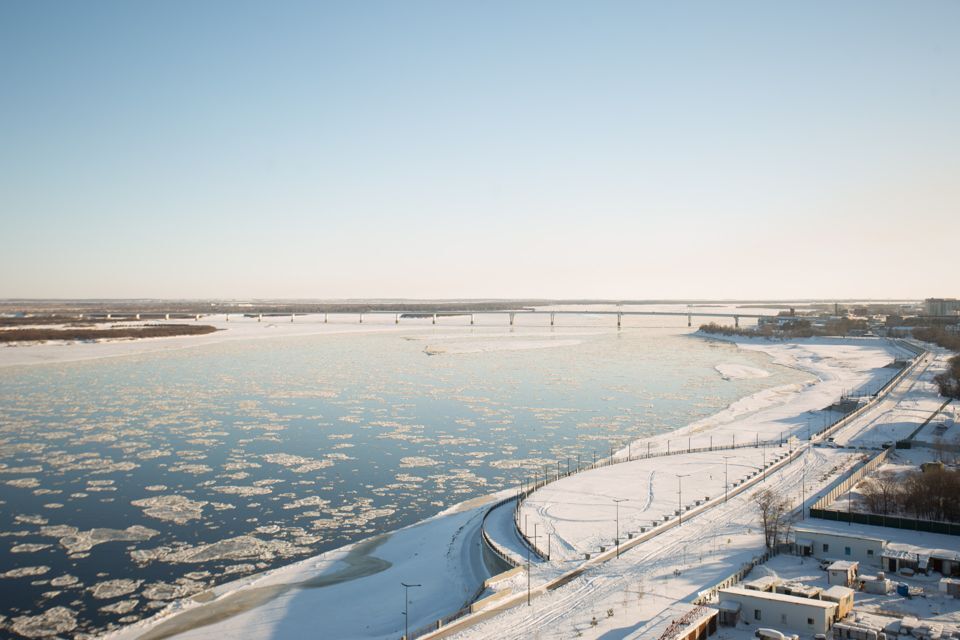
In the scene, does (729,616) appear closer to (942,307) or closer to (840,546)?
(840,546)

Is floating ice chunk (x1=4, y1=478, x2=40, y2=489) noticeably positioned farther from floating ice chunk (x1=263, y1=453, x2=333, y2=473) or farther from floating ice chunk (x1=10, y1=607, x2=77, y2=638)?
floating ice chunk (x1=10, y1=607, x2=77, y2=638)

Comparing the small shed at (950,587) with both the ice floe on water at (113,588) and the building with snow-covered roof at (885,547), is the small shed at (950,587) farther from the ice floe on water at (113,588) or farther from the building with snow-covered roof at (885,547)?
the ice floe on water at (113,588)

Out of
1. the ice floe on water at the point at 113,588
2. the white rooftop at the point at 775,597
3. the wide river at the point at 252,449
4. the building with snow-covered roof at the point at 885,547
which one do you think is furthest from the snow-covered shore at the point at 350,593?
the building with snow-covered roof at the point at 885,547

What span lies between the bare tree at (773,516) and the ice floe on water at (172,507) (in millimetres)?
14223

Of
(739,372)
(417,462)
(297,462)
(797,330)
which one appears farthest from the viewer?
(797,330)

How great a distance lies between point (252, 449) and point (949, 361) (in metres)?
48.1

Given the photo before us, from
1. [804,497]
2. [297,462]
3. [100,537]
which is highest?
[297,462]

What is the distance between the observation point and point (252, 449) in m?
24.7

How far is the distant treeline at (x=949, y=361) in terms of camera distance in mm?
40513

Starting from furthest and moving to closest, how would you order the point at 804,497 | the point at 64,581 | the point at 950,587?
the point at 804,497 < the point at 950,587 < the point at 64,581

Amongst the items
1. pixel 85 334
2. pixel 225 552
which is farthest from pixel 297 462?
pixel 85 334

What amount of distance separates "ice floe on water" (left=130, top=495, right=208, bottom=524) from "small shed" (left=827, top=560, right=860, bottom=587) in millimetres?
14830

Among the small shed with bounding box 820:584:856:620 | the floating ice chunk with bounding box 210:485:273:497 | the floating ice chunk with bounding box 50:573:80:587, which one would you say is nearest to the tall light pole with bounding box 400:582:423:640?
the floating ice chunk with bounding box 50:573:80:587

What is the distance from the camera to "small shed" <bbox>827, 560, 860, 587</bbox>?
47.4 feet
